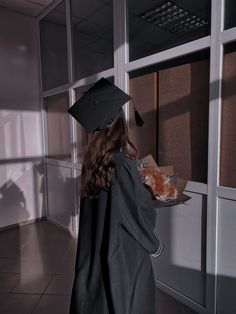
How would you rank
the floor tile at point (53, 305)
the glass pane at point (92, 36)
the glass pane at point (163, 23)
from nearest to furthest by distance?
the glass pane at point (163, 23)
the floor tile at point (53, 305)
the glass pane at point (92, 36)

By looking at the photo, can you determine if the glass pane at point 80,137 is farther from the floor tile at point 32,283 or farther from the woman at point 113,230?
the woman at point 113,230

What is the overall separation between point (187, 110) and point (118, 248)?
1219 millimetres

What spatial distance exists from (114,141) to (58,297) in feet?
5.63

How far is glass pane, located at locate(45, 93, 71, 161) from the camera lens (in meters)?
3.51

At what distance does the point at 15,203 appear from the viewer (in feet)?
12.4

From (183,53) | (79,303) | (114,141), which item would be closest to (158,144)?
(183,53)

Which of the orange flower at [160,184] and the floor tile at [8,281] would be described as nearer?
the orange flower at [160,184]

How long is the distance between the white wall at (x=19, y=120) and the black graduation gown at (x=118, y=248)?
9.25 feet

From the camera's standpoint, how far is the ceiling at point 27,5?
3.32m

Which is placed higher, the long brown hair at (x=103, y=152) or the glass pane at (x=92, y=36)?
the glass pane at (x=92, y=36)

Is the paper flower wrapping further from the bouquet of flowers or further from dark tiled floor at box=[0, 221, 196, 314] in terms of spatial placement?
dark tiled floor at box=[0, 221, 196, 314]

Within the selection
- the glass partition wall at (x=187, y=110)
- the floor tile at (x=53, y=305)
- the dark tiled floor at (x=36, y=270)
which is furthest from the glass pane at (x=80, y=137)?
the floor tile at (x=53, y=305)

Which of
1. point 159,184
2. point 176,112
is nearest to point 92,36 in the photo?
point 176,112

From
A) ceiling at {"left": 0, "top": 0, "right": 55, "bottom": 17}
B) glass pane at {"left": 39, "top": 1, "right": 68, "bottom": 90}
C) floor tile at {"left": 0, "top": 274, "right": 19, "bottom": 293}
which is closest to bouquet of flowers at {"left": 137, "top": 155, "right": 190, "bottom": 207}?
floor tile at {"left": 0, "top": 274, "right": 19, "bottom": 293}
